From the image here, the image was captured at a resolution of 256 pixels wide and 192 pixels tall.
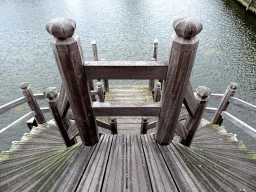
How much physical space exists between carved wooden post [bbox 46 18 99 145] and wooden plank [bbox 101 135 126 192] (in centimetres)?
65

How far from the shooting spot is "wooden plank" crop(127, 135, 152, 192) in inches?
89.1

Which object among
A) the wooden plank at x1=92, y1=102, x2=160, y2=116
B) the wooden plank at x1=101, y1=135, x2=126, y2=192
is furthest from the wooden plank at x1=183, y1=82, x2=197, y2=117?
the wooden plank at x1=101, y1=135, x2=126, y2=192

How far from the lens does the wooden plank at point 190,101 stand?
2377 millimetres

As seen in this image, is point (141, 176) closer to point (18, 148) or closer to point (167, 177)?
point (167, 177)

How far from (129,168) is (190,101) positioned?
141 cm

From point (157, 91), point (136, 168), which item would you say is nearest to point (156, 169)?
Result: point (136, 168)

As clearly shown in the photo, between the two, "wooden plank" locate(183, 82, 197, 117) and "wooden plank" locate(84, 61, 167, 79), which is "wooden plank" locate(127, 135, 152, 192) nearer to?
"wooden plank" locate(183, 82, 197, 117)

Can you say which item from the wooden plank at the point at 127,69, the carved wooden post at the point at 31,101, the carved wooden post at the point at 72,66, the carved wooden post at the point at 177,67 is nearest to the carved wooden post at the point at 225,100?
the carved wooden post at the point at 177,67

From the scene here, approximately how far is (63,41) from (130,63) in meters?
0.79

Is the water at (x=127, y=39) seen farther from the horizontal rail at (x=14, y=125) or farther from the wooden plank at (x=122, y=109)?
the wooden plank at (x=122, y=109)

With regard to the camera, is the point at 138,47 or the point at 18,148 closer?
the point at 18,148

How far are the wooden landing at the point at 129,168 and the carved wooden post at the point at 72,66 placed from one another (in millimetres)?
627

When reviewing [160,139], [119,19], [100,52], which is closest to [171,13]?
[119,19]

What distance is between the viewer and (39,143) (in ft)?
13.0
